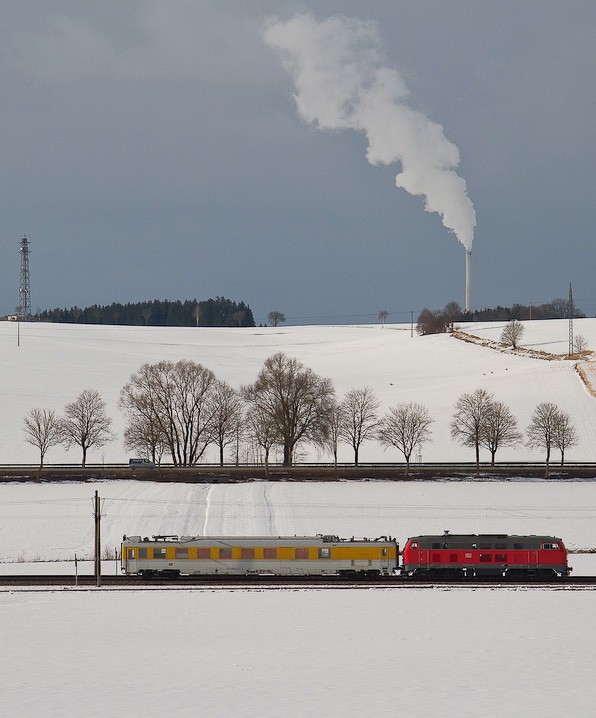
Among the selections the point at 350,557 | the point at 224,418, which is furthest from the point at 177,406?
the point at 350,557

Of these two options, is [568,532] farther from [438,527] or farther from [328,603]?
[328,603]

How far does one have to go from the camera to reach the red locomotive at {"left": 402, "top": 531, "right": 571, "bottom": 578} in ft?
138

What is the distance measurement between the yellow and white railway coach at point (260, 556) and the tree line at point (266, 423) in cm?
3447

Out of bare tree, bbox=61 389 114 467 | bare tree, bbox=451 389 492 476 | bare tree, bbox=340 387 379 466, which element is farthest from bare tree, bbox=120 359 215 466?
bare tree, bbox=451 389 492 476

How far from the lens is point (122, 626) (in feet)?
100

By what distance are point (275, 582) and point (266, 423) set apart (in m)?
37.7

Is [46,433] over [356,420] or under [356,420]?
under

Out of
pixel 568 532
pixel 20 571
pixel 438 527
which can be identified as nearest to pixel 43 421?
pixel 20 571

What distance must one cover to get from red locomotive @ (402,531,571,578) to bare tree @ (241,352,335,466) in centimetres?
3683

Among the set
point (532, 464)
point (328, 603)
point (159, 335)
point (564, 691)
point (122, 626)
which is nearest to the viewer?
point (564, 691)

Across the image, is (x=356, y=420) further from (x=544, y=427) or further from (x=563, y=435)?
(x=563, y=435)

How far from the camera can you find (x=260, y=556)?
140 ft

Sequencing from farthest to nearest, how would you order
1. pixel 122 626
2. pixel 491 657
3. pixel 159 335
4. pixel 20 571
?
pixel 159 335, pixel 20 571, pixel 122 626, pixel 491 657

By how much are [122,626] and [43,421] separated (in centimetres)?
5556
